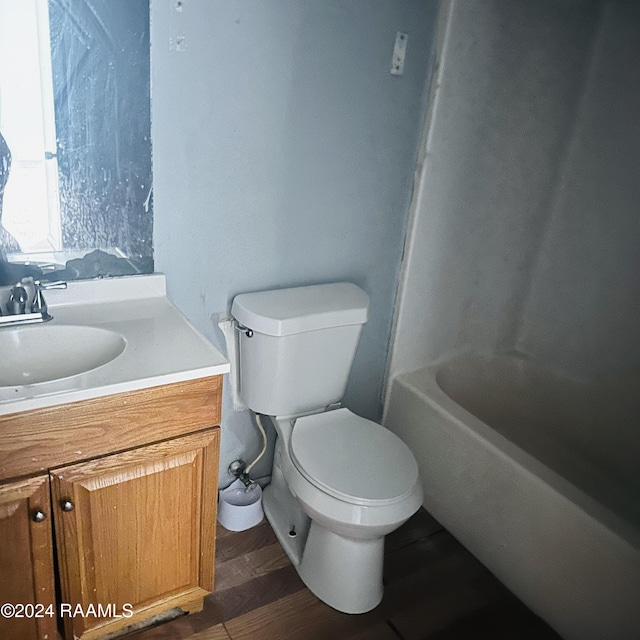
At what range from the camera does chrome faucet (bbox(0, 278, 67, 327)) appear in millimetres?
1300

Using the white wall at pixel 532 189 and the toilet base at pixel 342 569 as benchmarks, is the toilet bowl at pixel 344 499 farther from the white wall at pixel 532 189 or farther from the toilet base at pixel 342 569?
the white wall at pixel 532 189

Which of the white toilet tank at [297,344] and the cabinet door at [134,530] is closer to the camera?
the cabinet door at [134,530]

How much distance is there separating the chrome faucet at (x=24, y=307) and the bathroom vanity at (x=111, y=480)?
0.10ft

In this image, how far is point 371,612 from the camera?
64.0 inches

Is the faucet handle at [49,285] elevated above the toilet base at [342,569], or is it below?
above

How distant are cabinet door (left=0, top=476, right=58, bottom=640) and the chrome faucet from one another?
1.27 ft

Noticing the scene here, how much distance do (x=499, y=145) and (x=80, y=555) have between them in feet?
5.71

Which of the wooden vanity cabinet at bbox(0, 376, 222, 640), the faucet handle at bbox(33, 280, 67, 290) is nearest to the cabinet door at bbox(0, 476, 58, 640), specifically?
the wooden vanity cabinet at bbox(0, 376, 222, 640)

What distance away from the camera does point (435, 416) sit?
6.28ft

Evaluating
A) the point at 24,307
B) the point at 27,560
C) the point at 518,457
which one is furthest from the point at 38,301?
the point at 518,457

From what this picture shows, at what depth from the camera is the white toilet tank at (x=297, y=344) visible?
1604 millimetres

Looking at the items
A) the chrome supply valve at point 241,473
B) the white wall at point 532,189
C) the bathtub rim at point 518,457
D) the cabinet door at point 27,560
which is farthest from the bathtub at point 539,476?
the cabinet door at point 27,560

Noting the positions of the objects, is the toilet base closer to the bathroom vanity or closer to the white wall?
the bathroom vanity

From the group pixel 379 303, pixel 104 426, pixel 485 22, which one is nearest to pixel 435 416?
pixel 379 303
